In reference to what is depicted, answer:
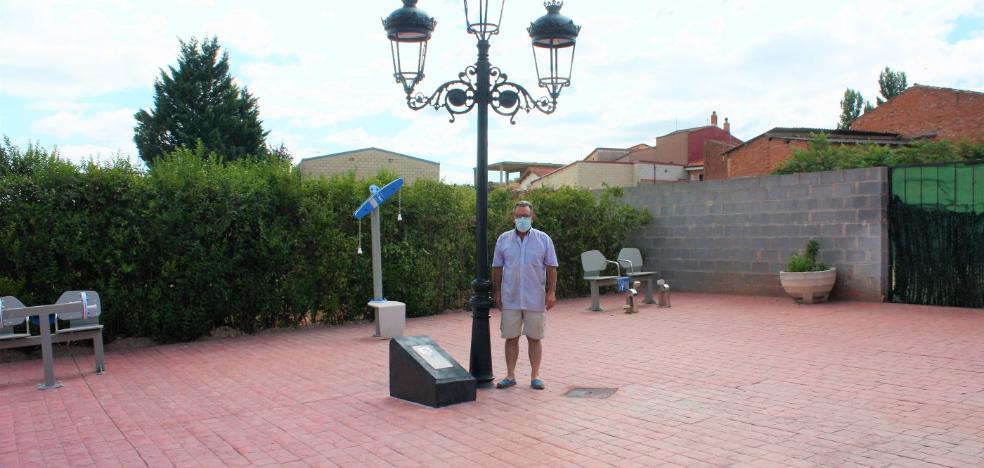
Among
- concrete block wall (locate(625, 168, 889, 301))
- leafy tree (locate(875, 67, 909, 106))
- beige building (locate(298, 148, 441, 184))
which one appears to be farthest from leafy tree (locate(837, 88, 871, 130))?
concrete block wall (locate(625, 168, 889, 301))

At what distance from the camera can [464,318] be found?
12766mm

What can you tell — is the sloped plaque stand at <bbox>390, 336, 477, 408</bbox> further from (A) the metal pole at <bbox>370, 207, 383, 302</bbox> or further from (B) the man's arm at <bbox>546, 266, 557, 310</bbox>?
(A) the metal pole at <bbox>370, 207, 383, 302</bbox>

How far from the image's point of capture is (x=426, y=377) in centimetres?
630

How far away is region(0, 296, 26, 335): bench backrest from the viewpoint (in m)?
7.52

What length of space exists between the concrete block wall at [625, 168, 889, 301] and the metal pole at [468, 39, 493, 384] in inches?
351

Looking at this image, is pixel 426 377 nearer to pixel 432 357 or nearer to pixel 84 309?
pixel 432 357

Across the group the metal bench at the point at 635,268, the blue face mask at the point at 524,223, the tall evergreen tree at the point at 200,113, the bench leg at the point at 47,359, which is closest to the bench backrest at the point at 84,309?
the bench leg at the point at 47,359

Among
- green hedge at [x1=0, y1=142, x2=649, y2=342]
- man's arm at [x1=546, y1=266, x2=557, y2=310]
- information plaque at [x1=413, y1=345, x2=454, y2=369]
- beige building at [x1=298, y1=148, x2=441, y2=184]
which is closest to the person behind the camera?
information plaque at [x1=413, y1=345, x2=454, y2=369]

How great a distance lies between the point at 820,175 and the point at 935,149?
12.2 metres

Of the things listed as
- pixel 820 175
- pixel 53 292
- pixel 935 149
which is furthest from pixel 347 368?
pixel 935 149

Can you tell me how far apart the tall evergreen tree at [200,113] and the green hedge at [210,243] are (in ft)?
84.4

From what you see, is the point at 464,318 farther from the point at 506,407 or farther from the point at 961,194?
the point at 961,194

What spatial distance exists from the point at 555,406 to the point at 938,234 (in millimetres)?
9384

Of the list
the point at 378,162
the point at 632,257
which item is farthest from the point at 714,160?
the point at 632,257
